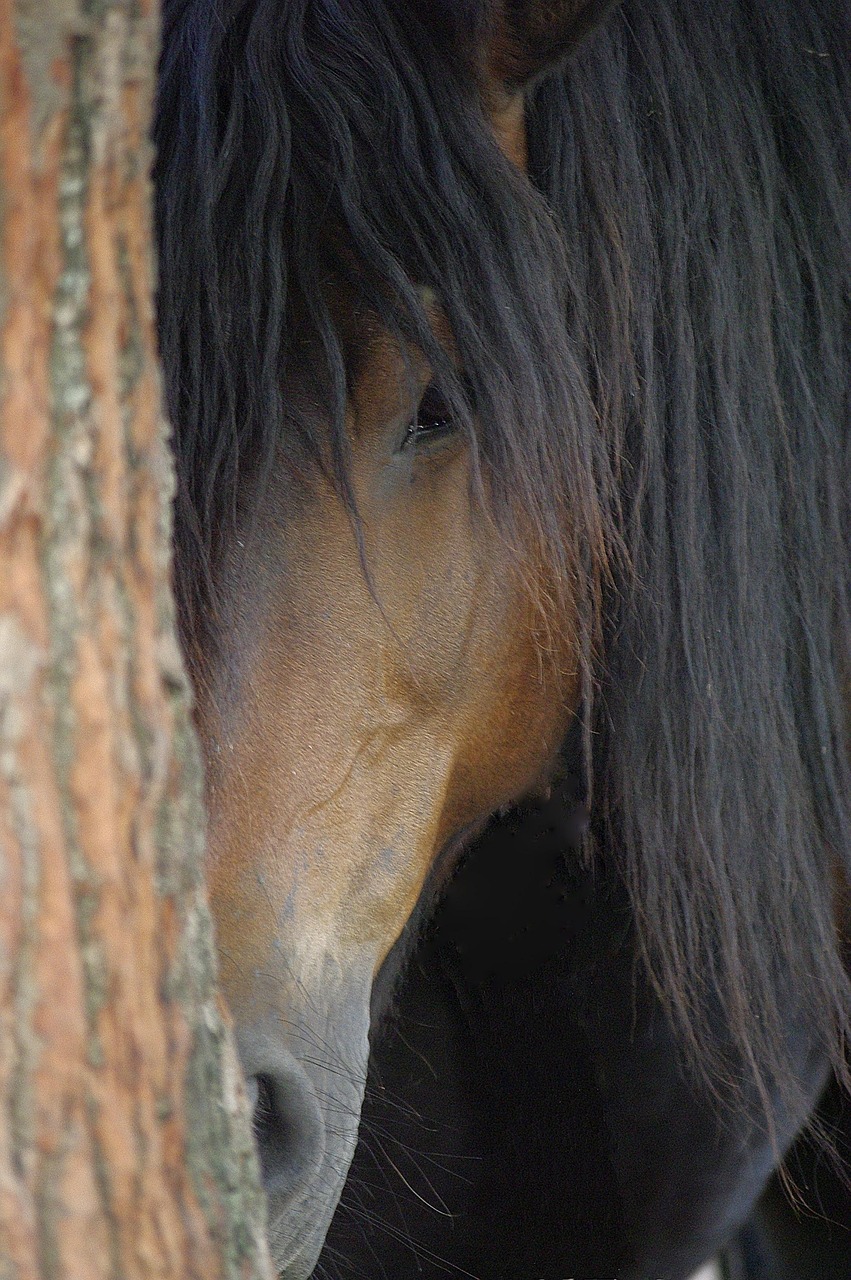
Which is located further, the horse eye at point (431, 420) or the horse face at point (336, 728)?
the horse eye at point (431, 420)

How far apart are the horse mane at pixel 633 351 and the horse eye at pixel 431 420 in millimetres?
24

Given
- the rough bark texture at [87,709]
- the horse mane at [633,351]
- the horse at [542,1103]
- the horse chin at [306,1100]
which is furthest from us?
the horse at [542,1103]

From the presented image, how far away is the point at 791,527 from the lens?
1396 millimetres

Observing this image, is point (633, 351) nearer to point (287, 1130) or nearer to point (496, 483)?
point (496, 483)

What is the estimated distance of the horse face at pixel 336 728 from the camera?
1021 mm

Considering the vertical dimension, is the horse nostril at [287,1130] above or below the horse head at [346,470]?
below

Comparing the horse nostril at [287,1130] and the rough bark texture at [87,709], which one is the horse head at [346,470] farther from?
the rough bark texture at [87,709]

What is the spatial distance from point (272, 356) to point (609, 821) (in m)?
0.68

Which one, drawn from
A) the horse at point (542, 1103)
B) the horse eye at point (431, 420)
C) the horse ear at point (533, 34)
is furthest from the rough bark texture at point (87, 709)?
the horse at point (542, 1103)

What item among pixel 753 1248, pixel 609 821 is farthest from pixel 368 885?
pixel 753 1248

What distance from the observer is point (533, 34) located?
1201 mm

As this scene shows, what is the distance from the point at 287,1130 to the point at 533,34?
100cm

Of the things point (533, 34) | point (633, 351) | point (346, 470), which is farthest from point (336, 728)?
point (533, 34)

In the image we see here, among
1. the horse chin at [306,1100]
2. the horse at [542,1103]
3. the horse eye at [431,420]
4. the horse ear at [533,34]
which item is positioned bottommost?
the horse at [542,1103]
